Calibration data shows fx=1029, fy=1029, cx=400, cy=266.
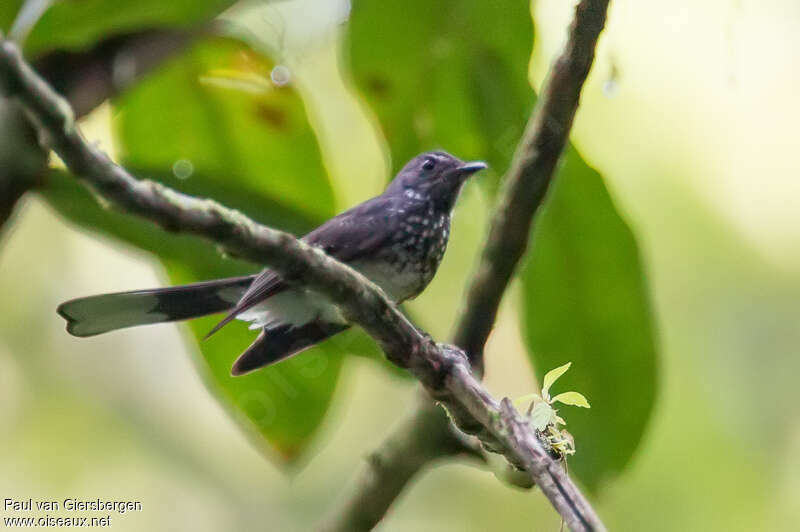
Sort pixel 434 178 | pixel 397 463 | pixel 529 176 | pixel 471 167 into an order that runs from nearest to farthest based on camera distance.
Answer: pixel 529 176 < pixel 397 463 < pixel 471 167 < pixel 434 178

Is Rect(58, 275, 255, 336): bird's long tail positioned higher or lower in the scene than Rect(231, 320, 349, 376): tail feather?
higher

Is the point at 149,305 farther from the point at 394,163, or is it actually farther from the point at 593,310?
the point at 593,310

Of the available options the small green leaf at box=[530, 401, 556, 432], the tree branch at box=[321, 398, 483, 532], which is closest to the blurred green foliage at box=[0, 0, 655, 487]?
the tree branch at box=[321, 398, 483, 532]

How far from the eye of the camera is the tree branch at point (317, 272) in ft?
4.27

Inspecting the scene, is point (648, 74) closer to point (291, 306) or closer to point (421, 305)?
point (421, 305)

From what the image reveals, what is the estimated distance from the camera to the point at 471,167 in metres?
3.49

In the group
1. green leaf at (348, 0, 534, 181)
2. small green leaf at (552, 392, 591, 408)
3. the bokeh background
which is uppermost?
green leaf at (348, 0, 534, 181)

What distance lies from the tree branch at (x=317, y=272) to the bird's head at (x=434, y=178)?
1386mm

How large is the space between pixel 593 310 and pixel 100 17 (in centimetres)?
169

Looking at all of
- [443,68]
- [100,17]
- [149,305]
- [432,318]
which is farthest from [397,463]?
[432,318]

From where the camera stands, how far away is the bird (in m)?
2.76

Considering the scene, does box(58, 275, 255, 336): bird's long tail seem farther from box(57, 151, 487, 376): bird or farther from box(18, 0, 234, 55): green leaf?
box(18, 0, 234, 55): green leaf

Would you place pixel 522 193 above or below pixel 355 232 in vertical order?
above

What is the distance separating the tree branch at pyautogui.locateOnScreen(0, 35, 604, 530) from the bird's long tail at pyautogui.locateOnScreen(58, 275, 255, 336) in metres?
0.84
